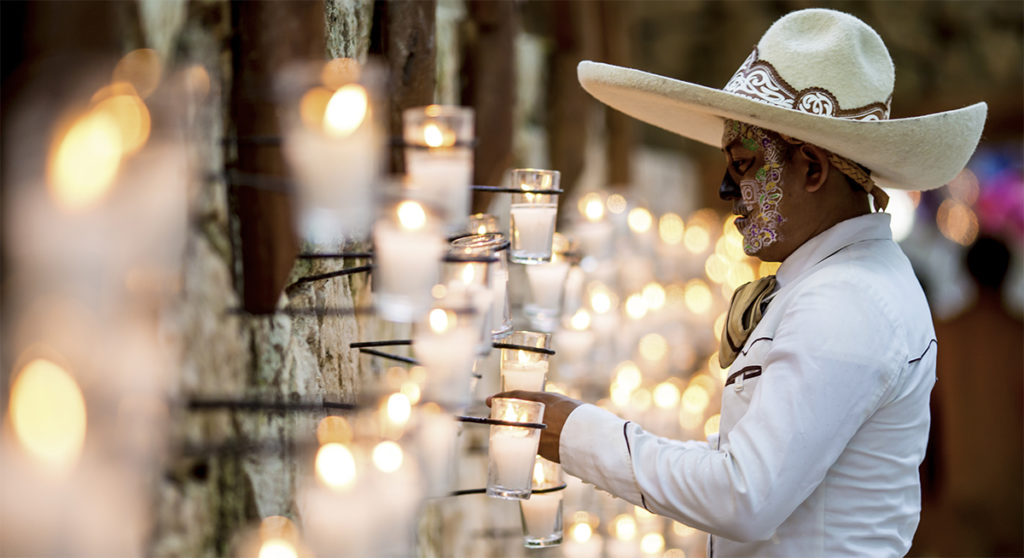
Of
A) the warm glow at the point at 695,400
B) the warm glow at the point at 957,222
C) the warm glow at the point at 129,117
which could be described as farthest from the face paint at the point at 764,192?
the warm glow at the point at 957,222

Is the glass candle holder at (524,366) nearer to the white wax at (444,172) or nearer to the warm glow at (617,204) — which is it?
the white wax at (444,172)

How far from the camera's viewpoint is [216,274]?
5.73 feet

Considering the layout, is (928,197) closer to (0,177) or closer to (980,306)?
(980,306)

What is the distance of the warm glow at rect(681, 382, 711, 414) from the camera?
3607 mm

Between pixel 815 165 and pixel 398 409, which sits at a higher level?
pixel 815 165

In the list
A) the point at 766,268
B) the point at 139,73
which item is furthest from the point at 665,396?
the point at 766,268

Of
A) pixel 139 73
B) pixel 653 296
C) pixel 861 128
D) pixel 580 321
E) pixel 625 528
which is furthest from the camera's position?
pixel 653 296

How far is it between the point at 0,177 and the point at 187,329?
71 centimetres

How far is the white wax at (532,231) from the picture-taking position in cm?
192

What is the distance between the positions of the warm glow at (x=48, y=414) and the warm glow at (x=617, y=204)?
8.56ft

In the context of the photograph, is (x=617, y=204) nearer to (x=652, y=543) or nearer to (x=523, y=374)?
(x=652, y=543)

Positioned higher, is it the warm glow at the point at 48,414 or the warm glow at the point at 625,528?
the warm glow at the point at 48,414

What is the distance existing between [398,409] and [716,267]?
3626mm

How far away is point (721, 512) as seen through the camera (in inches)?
60.7
